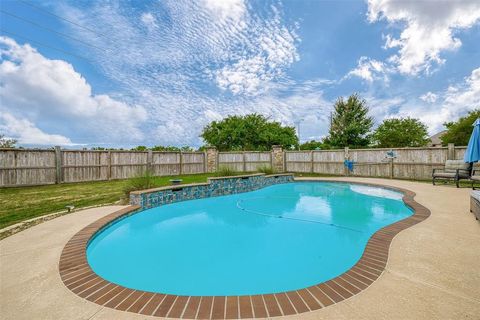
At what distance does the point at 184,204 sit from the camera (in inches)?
286

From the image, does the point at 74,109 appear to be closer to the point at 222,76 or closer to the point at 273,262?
the point at 222,76

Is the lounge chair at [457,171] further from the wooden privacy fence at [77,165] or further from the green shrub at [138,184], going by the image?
the wooden privacy fence at [77,165]

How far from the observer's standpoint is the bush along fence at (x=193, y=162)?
9805mm

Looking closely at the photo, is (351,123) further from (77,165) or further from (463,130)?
(77,165)

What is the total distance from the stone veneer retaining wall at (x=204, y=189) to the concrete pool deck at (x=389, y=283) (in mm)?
2500

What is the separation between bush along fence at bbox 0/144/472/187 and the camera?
9.80 m

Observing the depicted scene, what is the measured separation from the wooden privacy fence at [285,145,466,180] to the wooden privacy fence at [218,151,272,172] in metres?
1.58

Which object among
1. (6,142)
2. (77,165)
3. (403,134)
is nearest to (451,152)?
(77,165)

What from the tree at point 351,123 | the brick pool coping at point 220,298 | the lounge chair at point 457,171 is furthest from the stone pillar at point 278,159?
the tree at point 351,123

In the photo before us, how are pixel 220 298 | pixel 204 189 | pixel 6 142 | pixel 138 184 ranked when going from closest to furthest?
pixel 220 298
pixel 138 184
pixel 204 189
pixel 6 142

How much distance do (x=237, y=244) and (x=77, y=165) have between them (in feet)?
35.2

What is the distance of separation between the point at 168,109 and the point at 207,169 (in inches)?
257

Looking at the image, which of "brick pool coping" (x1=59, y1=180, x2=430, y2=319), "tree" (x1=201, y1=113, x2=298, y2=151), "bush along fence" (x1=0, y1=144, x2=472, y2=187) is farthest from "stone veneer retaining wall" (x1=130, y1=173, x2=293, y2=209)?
"tree" (x1=201, y1=113, x2=298, y2=151)

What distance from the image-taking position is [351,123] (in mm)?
26000
